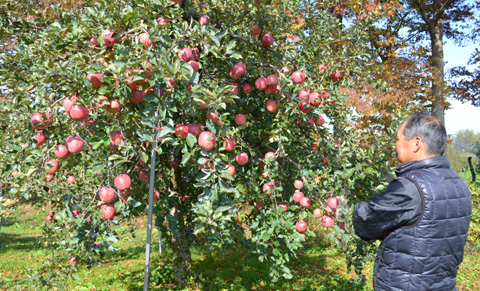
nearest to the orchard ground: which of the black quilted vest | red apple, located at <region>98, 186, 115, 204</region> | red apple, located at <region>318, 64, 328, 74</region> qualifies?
red apple, located at <region>98, 186, 115, 204</region>

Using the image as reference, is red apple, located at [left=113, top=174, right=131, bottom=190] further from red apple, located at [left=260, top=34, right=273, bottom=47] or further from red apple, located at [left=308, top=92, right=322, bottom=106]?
A: red apple, located at [left=260, top=34, right=273, bottom=47]

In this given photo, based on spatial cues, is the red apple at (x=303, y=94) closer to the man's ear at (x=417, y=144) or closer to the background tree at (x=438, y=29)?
the man's ear at (x=417, y=144)

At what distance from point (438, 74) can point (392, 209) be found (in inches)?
449

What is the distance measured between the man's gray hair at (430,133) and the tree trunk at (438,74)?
10.1m

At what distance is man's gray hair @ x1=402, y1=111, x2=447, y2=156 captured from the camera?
1.68 m

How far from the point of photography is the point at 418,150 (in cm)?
171

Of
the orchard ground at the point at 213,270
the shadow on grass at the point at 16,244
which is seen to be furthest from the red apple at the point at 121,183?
the shadow on grass at the point at 16,244

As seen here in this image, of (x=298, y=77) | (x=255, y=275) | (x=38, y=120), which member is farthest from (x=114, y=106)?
(x=255, y=275)

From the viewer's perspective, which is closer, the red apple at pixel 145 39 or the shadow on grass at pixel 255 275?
the red apple at pixel 145 39

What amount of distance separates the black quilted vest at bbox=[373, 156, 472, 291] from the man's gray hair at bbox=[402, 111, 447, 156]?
8 centimetres

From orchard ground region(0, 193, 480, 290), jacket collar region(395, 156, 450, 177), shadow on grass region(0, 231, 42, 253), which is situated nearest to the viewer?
jacket collar region(395, 156, 450, 177)

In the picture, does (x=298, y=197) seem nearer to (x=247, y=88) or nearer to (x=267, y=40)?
(x=247, y=88)

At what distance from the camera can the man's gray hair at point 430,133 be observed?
1685 millimetres

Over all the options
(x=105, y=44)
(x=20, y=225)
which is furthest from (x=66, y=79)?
(x=20, y=225)
